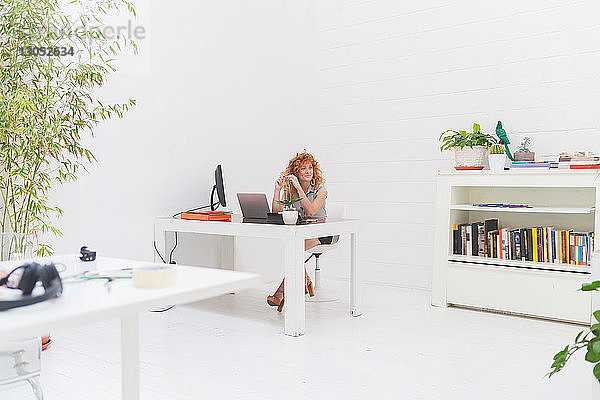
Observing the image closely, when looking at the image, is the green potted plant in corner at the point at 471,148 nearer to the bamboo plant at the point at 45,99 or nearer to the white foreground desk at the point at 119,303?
the bamboo plant at the point at 45,99

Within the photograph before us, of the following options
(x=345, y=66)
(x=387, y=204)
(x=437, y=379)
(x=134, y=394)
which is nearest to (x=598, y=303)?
(x=437, y=379)

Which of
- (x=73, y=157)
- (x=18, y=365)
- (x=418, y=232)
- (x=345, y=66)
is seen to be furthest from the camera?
(x=345, y=66)

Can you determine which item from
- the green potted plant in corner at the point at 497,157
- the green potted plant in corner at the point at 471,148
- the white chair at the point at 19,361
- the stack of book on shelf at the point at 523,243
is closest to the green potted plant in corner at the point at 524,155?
the green potted plant in corner at the point at 497,157

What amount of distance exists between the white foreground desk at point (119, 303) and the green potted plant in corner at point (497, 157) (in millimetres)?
3030

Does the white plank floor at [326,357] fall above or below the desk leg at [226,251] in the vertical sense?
below

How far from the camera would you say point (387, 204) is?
5.41 m

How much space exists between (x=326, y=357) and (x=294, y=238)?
2.47 feet

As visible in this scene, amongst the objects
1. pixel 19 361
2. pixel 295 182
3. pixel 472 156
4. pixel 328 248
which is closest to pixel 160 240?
pixel 295 182

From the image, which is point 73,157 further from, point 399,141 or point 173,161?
point 399,141

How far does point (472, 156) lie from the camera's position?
4.46m

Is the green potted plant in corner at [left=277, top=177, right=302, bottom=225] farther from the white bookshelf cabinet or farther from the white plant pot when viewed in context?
the white plant pot

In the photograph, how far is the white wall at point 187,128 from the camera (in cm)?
434

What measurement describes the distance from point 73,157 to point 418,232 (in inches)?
109

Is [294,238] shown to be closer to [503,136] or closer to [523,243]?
[523,243]
